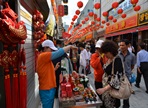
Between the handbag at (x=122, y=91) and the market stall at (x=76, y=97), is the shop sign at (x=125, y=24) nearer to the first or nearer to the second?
the market stall at (x=76, y=97)

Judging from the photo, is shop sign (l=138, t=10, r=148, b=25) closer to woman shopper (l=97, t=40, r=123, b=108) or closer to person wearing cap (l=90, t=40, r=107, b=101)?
person wearing cap (l=90, t=40, r=107, b=101)

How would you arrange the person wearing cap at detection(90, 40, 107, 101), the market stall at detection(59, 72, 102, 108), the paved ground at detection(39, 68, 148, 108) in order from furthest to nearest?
the paved ground at detection(39, 68, 148, 108)
the person wearing cap at detection(90, 40, 107, 101)
the market stall at detection(59, 72, 102, 108)

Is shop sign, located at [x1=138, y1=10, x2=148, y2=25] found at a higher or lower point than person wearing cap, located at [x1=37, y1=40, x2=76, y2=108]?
higher

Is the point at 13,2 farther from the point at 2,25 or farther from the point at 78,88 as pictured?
the point at 78,88

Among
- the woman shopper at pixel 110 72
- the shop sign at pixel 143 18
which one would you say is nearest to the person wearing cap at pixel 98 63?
the woman shopper at pixel 110 72

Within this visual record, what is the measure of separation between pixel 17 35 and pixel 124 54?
104 inches

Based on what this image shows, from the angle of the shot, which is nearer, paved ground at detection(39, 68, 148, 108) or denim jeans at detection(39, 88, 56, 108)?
denim jeans at detection(39, 88, 56, 108)

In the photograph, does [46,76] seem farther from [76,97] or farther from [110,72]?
[110,72]

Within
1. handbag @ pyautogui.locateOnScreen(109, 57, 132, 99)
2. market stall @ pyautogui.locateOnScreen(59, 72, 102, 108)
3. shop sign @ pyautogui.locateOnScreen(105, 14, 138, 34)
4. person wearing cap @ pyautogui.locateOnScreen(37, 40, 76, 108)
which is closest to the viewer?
handbag @ pyautogui.locateOnScreen(109, 57, 132, 99)

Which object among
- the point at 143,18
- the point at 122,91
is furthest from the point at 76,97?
the point at 143,18

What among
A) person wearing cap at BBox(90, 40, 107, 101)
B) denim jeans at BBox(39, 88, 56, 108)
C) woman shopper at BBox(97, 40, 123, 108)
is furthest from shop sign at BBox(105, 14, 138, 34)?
denim jeans at BBox(39, 88, 56, 108)

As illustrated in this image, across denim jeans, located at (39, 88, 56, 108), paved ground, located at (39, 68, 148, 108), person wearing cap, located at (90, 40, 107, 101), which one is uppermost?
person wearing cap, located at (90, 40, 107, 101)

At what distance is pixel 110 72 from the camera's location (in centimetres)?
255

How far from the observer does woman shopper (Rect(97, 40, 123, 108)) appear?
2454 millimetres
